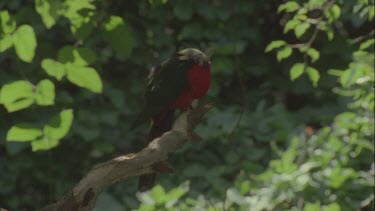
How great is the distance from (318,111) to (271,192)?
209 cm

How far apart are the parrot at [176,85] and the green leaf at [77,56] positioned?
1015 millimetres

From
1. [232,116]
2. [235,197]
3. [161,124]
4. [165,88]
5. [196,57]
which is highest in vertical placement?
[196,57]

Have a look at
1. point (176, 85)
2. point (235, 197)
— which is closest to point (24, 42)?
point (176, 85)

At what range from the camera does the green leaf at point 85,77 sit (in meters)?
1.84

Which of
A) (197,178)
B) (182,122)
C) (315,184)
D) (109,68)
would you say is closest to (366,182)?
(315,184)

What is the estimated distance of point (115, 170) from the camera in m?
2.41

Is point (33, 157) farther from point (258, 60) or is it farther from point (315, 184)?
point (315, 184)

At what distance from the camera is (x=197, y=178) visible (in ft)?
17.1

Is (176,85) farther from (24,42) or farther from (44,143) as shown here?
(44,143)

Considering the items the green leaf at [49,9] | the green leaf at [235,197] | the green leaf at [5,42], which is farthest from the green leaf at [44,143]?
the green leaf at [235,197]

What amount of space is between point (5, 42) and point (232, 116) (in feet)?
10.8

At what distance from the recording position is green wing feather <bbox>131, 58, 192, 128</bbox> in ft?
9.81

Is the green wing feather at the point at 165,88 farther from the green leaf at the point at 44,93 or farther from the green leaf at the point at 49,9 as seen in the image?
the green leaf at the point at 44,93

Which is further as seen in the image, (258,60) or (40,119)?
(258,60)
